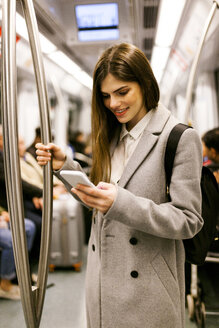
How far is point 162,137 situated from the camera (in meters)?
1.23

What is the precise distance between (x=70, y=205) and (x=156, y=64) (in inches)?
142

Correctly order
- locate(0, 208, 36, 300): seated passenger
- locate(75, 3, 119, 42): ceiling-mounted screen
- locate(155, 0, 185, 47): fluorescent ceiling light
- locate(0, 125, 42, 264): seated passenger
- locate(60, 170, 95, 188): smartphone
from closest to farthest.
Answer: locate(60, 170, 95, 188): smartphone → locate(75, 3, 119, 42): ceiling-mounted screen → locate(155, 0, 185, 47): fluorescent ceiling light → locate(0, 208, 36, 300): seated passenger → locate(0, 125, 42, 264): seated passenger

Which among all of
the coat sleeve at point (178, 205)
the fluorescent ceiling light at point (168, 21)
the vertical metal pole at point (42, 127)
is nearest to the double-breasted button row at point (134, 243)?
the coat sleeve at point (178, 205)

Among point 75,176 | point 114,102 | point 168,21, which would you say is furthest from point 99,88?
point 168,21

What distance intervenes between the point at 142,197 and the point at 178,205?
13 cm

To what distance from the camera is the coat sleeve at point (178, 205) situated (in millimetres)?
1059

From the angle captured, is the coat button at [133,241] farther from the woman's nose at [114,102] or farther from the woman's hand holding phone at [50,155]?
the woman's nose at [114,102]

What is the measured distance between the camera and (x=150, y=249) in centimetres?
124

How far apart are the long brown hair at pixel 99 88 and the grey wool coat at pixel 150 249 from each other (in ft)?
0.37

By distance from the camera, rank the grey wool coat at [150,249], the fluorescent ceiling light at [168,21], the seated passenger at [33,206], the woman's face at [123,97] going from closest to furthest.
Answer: the grey wool coat at [150,249]
the woman's face at [123,97]
the fluorescent ceiling light at [168,21]
the seated passenger at [33,206]

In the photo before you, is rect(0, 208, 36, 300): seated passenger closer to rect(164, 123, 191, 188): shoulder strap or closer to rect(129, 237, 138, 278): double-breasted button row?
rect(129, 237, 138, 278): double-breasted button row

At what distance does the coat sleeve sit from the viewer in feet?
3.47

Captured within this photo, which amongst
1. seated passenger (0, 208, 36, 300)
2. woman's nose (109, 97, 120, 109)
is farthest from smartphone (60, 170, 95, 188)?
seated passenger (0, 208, 36, 300)

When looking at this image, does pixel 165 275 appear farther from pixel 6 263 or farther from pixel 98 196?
pixel 6 263
